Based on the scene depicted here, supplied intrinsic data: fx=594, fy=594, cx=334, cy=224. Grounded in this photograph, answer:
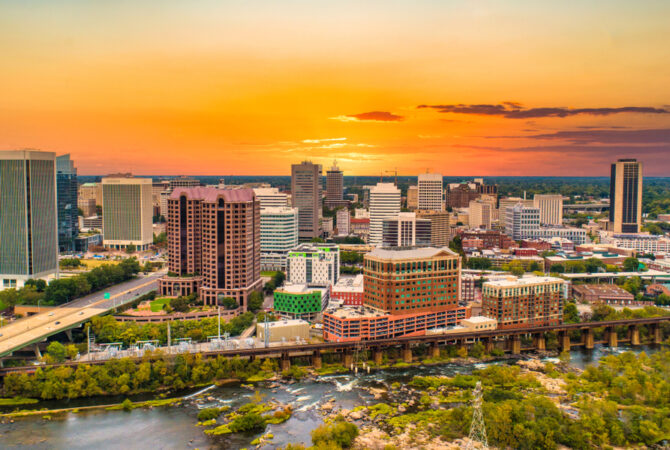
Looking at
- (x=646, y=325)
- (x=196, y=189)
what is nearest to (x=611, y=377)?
(x=646, y=325)

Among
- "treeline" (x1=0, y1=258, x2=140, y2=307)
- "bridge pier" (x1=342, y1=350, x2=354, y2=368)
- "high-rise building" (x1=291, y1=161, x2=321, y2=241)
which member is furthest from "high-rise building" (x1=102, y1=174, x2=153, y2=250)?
"bridge pier" (x1=342, y1=350, x2=354, y2=368)

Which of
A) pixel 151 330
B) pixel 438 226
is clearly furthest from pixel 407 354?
pixel 438 226

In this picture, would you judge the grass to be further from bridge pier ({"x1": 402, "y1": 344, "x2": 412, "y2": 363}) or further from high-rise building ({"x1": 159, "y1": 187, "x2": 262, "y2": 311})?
bridge pier ({"x1": 402, "y1": 344, "x2": 412, "y2": 363})

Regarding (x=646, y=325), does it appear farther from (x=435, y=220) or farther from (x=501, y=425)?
(x=435, y=220)

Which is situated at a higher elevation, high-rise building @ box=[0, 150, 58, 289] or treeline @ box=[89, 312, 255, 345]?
high-rise building @ box=[0, 150, 58, 289]

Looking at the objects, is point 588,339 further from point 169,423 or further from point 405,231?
point 405,231

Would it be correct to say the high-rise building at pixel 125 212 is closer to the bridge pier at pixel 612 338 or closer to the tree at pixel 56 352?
the tree at pixel 56 352
